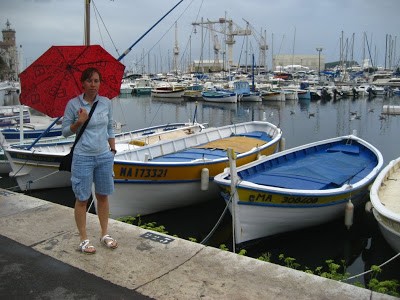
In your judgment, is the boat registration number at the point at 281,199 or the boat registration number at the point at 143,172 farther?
the boat registration number at the point at 143,172

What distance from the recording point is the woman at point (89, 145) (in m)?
4.07

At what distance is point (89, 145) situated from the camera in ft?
13.4

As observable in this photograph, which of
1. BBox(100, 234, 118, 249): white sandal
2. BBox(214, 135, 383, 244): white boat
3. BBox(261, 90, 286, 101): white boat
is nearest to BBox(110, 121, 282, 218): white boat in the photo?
BBox(214, 135, 383, 244): white boat

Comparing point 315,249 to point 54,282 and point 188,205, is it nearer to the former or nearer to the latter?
point 188,205

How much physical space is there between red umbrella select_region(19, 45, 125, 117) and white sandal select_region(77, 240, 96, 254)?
2.62 metres

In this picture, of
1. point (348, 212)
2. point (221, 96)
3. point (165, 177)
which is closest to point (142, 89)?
point (221, 96)

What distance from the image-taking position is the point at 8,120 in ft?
66.6

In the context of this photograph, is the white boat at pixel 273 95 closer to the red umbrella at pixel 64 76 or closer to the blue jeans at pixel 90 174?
the red umbrella at pixel 64 76

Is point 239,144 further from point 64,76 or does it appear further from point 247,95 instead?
point 247,95

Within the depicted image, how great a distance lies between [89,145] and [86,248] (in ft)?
3.57

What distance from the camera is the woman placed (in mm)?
4066

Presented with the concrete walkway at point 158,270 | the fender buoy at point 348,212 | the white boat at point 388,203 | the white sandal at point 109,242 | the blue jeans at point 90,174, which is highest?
the blue jeans at point 90,174

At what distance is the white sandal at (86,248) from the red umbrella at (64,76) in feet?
8.61

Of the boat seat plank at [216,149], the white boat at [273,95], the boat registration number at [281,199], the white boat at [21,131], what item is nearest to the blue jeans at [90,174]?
the boat registration number at [281,199]
